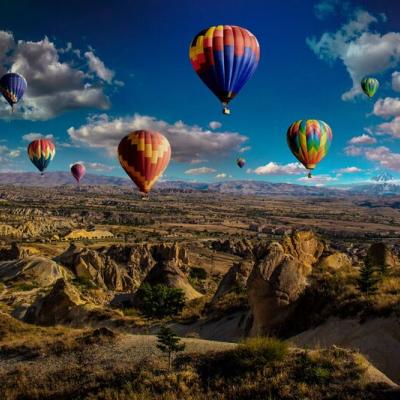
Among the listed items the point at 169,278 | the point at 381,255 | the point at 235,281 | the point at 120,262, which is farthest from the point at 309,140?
the point at 120,262

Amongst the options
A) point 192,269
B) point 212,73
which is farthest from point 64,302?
point 192,269

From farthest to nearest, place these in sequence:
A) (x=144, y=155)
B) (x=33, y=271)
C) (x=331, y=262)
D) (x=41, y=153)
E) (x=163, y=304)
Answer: (x=41, y=153), (x=33, y=271), (x=144, y=155), (x=163, y=304), (x=331, y=262)

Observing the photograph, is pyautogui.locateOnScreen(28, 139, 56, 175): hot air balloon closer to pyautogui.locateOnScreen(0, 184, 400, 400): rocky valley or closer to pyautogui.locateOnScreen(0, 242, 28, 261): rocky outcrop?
pyautogui.locateOnScreen(0, 242, 28, 261): rocky outcrop

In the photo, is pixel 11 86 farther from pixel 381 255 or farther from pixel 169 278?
pixel 381 255

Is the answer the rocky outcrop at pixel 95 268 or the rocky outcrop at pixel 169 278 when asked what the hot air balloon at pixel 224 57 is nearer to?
the rocky outcrop at pixel 169 278

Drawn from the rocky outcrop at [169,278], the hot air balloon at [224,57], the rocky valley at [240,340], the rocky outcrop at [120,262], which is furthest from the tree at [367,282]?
the rocky outcrop at [120,262]
